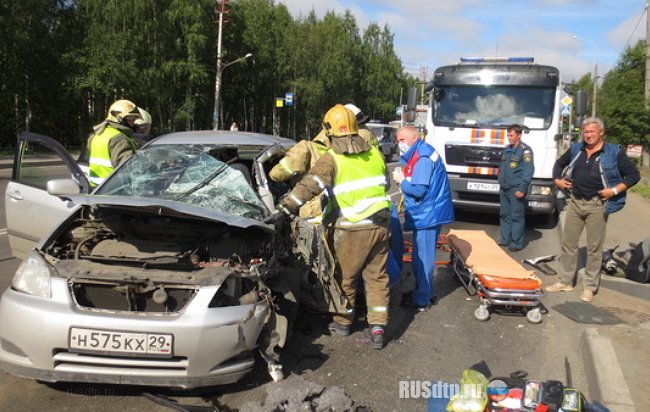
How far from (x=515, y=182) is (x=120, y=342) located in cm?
649

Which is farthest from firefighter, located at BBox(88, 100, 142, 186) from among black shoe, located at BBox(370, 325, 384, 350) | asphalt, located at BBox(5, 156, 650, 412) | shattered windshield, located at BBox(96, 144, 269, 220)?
black shoe, located at BBox(370, 325, 384, 350)

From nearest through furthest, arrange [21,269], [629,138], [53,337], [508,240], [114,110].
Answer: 1. [53,337]
2. [21,269]
3. [114,110]
4. [508,240]
5. [629,138]

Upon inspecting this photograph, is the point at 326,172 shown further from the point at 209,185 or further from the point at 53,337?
the point at 53,337

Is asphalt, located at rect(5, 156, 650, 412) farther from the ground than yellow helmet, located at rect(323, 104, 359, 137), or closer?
closer

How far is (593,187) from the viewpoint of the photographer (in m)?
5.60

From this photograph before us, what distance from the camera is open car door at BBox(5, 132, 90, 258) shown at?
15.4ft

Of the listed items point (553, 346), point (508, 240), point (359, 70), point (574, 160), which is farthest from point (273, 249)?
point (359, 70)

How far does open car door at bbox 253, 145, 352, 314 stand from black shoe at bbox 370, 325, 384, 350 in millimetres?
267

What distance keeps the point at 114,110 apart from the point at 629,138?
2447 cm

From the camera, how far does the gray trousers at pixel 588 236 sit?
221 inches

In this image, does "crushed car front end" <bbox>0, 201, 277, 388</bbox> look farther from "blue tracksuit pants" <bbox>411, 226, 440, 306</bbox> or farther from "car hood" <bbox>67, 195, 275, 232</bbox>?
"blue tracksuit pants" <bbox>411, 226, 440, 306</bbox>

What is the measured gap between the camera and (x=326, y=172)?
4.14 m

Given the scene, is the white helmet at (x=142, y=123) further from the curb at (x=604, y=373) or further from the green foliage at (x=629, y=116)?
the green foliage at (x=629, y=116)

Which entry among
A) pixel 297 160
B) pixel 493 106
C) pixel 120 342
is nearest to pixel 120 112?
pixel 297 160
